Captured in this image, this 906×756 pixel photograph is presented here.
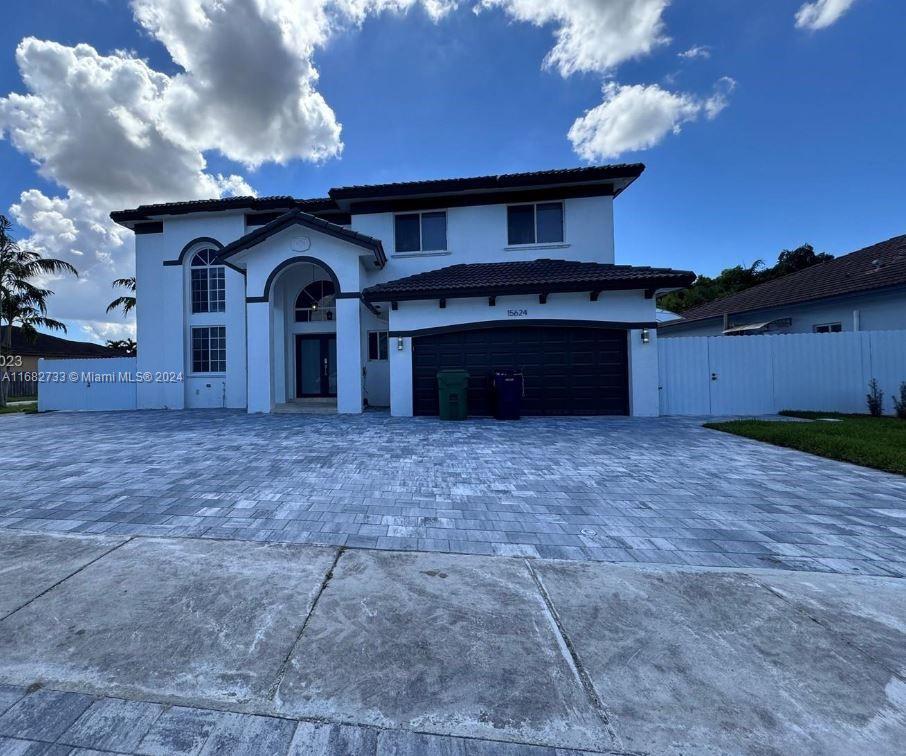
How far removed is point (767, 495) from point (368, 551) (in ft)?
16.4

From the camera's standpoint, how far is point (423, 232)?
530 inches

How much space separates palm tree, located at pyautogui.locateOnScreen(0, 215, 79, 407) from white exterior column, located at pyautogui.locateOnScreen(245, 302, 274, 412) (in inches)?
520

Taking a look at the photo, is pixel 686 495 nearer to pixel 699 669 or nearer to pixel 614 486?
pixel 614 486

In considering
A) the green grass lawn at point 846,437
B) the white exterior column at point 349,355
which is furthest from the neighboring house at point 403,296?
the green grass lawn at point 846,437

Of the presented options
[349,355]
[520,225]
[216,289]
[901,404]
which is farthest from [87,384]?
[901,404]

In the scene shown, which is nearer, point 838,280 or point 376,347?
point 376,347

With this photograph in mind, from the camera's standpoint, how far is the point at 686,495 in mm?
4883

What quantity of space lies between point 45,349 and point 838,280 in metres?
52.4

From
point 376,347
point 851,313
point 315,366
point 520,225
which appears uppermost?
point 520,225

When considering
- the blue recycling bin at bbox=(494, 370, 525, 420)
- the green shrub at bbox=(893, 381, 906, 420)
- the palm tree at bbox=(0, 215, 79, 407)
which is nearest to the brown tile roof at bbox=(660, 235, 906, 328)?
the green shrub at bbox=(893, 381, 906, 420)

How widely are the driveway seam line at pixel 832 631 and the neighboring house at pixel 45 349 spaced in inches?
1415

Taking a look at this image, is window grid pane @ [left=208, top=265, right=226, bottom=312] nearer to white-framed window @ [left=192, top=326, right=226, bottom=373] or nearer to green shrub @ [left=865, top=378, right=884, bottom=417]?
white-framed window @ [left=192, top=326, right=226, bottom=373]

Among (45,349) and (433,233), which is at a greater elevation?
(433,233)

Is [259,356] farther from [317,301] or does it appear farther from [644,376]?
[644,376]
